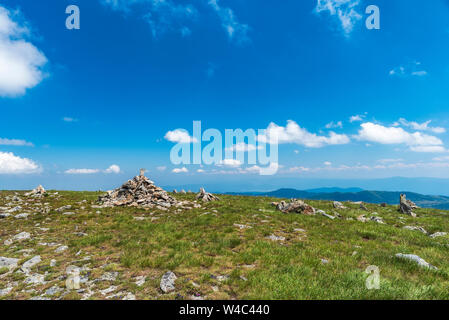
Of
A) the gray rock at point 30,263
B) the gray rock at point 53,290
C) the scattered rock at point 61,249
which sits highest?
A: the gray rock at point 53,290

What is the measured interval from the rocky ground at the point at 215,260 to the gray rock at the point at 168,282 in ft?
0.10

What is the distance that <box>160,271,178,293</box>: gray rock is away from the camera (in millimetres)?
6063

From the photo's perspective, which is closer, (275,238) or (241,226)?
(275,238)

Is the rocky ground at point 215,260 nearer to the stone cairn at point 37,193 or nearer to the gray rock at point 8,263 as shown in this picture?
the gray rock at point 8,263

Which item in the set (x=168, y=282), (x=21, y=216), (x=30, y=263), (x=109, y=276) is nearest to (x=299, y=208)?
(x=168, y=282)

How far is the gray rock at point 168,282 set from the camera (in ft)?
19.9

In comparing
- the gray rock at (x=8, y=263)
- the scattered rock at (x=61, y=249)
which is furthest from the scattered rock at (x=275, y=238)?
the gray rock at (x=8, y=263)

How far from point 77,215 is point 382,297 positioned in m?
20.3

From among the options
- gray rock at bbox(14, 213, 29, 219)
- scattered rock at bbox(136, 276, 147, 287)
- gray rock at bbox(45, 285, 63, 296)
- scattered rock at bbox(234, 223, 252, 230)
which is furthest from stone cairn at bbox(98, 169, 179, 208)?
gray rock at bbox(45, 285, 63, 296)

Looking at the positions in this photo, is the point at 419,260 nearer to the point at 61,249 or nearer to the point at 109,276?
the point at 109,276

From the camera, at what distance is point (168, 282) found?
20.9ft

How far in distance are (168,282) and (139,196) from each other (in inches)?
735

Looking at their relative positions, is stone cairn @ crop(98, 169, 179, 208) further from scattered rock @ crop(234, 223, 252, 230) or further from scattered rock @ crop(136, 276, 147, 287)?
scattered rock @ crop(136, 276, 147, 287)
